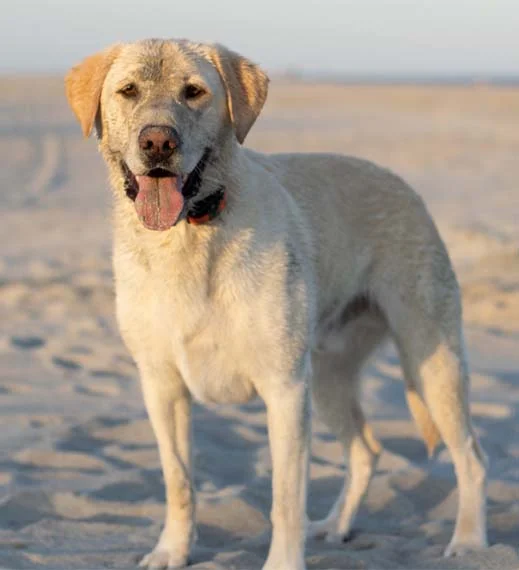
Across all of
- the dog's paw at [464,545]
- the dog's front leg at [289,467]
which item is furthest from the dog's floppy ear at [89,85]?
the dog's paw at [464,545]

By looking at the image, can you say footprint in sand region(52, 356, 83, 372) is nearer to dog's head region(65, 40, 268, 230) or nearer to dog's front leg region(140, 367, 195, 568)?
dog's front leg region(140, 367, 195, 568)

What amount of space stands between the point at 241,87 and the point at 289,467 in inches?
51.7

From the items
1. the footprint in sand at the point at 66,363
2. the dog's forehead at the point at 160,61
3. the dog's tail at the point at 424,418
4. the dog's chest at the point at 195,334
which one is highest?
the dog's forehead at the point at 160,61

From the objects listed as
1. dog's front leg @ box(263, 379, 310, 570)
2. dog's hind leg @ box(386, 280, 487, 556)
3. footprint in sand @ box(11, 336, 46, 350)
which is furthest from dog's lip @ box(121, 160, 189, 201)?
footprint in sand @ box(11, 336, 46, 350)

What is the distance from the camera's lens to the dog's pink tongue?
3721 millimetres

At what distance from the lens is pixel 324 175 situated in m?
4.73

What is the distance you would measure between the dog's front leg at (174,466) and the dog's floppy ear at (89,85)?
93 centimetres

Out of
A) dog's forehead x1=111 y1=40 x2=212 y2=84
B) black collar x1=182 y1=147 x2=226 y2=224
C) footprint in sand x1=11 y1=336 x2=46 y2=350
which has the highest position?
dog's forehead x1=111 y1=40 x2=212 y2=84

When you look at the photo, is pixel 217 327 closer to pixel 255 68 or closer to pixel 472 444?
pixel 255 68

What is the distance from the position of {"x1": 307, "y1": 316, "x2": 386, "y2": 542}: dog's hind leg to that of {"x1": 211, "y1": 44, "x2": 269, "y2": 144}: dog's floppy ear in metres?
1.27

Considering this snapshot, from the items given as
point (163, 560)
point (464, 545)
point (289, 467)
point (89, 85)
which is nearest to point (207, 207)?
point (89, 85)

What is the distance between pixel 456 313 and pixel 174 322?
1386 mm

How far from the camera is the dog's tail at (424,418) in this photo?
490 centimetres

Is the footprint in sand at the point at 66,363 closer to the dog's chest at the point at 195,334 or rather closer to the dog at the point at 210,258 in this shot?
the dog at the point at 210,258
